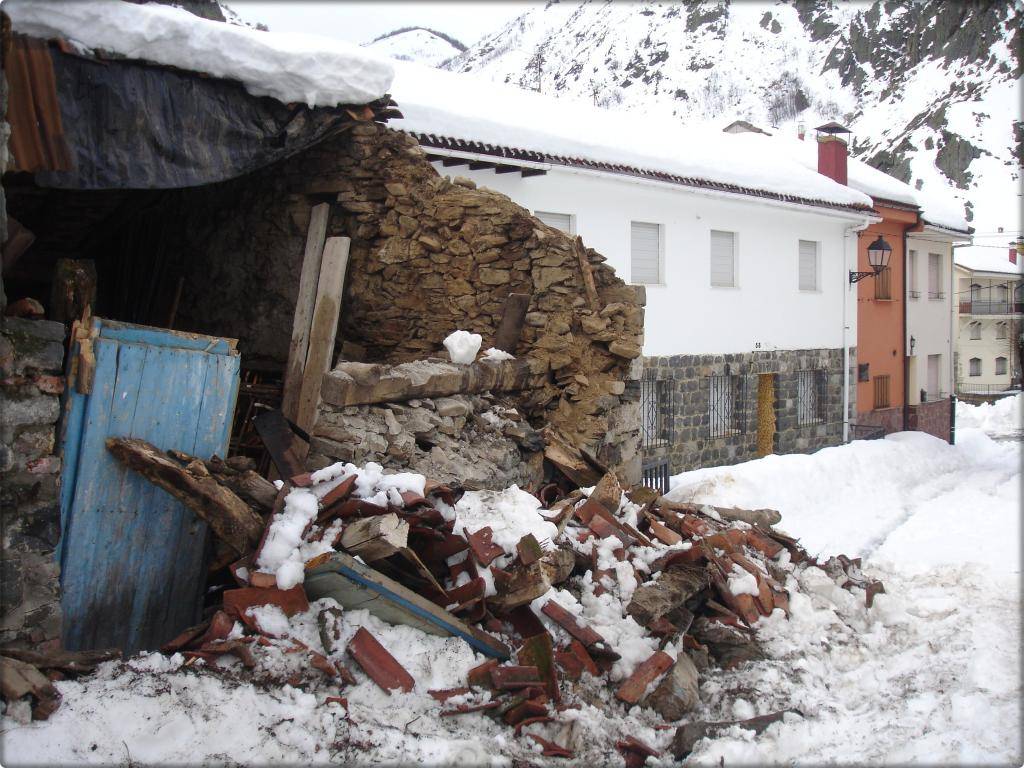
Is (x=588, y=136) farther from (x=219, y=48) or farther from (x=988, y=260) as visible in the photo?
(x=988, y=260)

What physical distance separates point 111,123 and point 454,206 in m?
2.66

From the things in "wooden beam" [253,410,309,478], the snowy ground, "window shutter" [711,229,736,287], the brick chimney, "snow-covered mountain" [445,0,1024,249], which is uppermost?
"snow-covered mountain" [445,0,1024,249]

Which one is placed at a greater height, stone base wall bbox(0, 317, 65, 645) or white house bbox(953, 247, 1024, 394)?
white house bbox(953, 247, 1024, 394)

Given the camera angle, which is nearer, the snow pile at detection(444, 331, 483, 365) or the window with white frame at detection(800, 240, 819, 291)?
the snow pile at detection(444, 331, 483, 365)

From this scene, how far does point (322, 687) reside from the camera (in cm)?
351

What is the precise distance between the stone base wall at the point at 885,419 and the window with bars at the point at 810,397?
1.36 meters

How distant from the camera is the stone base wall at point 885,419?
18.8 m

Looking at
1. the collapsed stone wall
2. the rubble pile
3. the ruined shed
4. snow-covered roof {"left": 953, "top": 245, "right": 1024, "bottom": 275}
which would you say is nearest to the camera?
the rubble pile

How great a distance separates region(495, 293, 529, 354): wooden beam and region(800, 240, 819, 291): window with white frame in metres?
11.6

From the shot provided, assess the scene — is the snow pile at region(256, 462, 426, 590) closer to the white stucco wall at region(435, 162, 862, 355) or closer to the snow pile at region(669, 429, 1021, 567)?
the snow pile at region(669, 429, 1021, 567)

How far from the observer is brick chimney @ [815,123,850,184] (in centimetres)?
1795

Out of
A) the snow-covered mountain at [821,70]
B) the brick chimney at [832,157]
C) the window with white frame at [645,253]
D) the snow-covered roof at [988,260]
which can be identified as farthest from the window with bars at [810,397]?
the snow-covered roof at [988,260]

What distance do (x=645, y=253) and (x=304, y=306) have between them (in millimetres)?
8556

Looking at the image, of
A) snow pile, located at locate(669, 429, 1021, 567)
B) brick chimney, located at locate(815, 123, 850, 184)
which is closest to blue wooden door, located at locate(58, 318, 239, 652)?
snow pile, located at locate(669, 429, 1021, 567)
